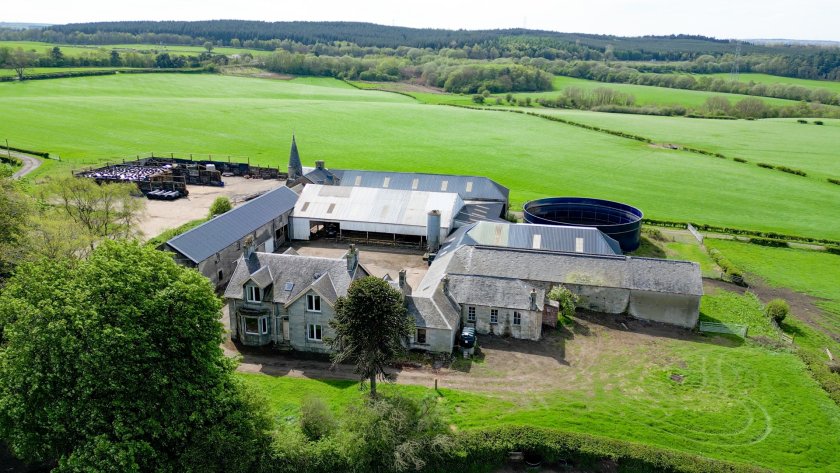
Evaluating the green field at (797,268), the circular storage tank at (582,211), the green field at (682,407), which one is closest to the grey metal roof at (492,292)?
A: the green field at (682,407)

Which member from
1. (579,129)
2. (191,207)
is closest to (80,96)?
(191,207)

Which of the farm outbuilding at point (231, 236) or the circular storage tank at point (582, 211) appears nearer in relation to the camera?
the farm outbuilding at point (231, 236)

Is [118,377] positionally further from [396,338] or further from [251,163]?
[251,163]

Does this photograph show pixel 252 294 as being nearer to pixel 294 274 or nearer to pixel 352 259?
pixel 294 274

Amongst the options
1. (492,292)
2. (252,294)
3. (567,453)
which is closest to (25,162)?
(252,294)

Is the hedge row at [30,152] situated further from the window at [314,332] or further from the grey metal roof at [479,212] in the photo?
the window at [314,332]

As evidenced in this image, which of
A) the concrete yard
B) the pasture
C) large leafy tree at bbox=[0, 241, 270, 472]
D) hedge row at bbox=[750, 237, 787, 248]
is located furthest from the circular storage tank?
large leafy tree at bbox=[0, 241, 270, 472]

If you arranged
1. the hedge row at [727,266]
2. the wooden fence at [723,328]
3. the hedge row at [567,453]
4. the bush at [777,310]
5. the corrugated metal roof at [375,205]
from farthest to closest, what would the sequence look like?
the corrugated metal roof at [375,205] → the hedge row at [727,266] → the bush at [777,310] → the wooden fence at [723,328] → the hedge row at [567,453]
